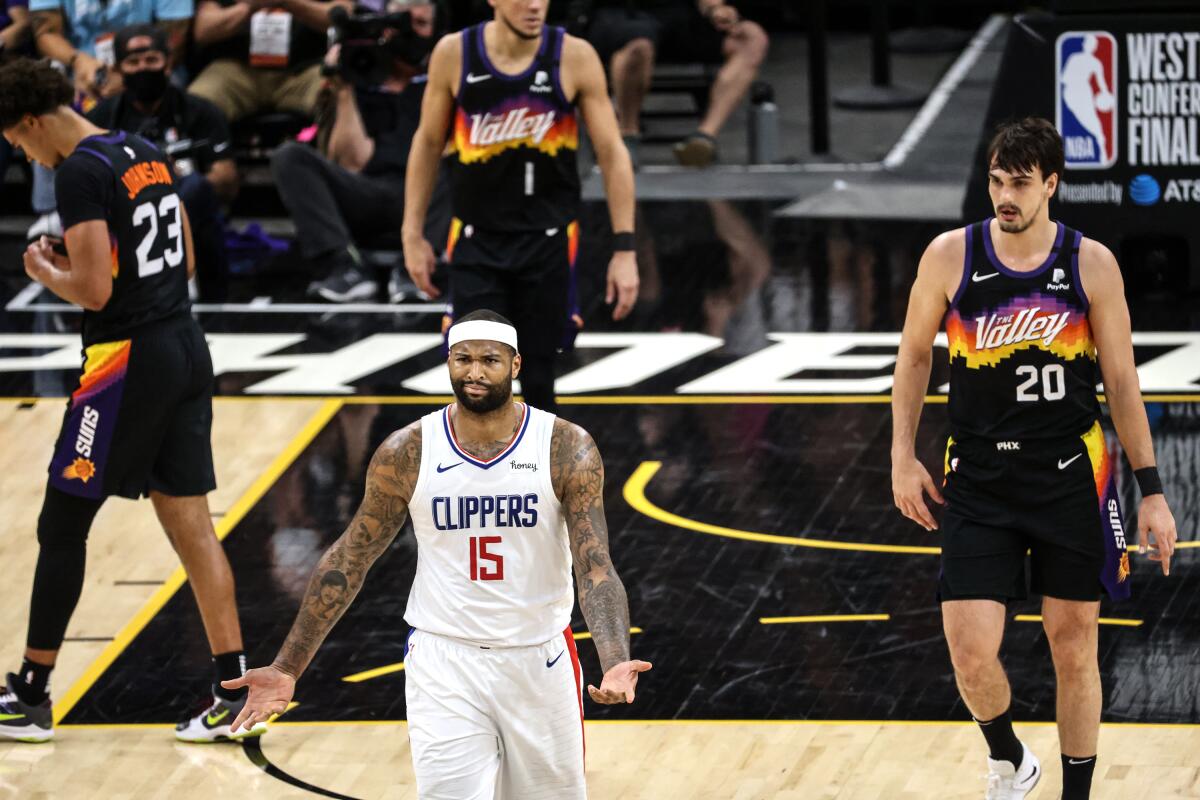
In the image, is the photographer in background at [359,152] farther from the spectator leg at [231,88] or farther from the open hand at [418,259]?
the open hand at [418,259]

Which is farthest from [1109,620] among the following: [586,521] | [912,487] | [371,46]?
[371,46]

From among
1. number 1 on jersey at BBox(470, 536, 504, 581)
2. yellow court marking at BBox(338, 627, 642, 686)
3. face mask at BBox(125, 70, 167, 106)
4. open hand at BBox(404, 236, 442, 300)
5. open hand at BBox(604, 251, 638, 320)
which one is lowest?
yellow court marking at BBox(338, 627, 642, 686)

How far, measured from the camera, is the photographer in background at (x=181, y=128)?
1152 cm

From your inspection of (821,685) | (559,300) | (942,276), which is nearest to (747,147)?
(559,300)

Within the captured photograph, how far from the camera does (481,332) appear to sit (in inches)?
188

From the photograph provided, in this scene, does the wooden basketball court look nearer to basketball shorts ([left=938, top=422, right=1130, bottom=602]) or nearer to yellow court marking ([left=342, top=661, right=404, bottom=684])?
yellow court marking ([left=342, top=661, right=404, bottom=684])

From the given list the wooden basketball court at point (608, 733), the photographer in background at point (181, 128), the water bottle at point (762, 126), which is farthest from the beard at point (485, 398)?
the water bottle at point (762, 126)

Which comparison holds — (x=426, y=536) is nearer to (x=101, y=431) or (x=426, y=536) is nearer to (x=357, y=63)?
(x=101, y=431)

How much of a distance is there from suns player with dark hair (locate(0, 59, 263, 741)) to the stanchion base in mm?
11247

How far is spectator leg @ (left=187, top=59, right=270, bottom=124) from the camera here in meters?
13.5

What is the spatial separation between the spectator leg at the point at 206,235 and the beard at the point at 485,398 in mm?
7082

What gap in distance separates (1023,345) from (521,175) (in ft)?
8.92

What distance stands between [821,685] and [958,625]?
4.25 ft

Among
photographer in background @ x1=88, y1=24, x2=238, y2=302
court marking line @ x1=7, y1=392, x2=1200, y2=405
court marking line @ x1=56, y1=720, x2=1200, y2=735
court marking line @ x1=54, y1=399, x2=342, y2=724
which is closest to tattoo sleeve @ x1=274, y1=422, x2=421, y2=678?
court marking line @ x1=56, y1=720, x2=1200, y2=735
